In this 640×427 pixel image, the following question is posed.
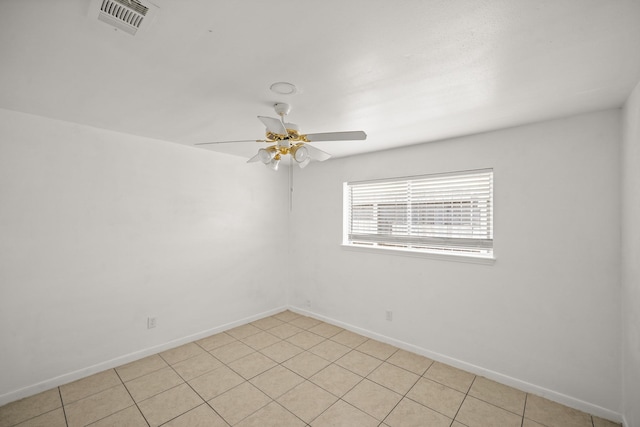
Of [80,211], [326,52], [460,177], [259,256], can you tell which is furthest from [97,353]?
[460,177]

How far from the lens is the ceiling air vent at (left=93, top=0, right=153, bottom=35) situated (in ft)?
3.80

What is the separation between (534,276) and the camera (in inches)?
98.2

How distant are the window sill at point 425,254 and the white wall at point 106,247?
1.67 metres

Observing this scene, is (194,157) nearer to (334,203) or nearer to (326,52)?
(334,203)

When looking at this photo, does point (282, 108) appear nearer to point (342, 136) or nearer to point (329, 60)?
point (342, 136)

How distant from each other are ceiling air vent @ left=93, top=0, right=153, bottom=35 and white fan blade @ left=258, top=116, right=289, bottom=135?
2.32 ft

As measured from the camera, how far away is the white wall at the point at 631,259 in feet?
5.89

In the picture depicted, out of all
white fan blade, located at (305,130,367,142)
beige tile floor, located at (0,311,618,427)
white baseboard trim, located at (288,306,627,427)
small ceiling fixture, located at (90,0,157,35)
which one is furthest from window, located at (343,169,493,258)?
small ceiling fixture, located at (90,0,157,35)

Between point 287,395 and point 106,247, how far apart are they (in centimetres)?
229

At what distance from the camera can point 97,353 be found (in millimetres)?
2777

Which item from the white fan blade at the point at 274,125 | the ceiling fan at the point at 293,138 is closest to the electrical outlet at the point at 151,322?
the ceiling fan at the point at 293,138

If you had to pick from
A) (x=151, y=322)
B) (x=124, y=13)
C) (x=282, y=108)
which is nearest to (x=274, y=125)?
(x=282, y=108)

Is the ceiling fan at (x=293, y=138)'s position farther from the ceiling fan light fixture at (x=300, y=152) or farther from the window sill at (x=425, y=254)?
the window sill at (x=425, y=254)

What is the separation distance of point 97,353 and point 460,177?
4113 millimetres
